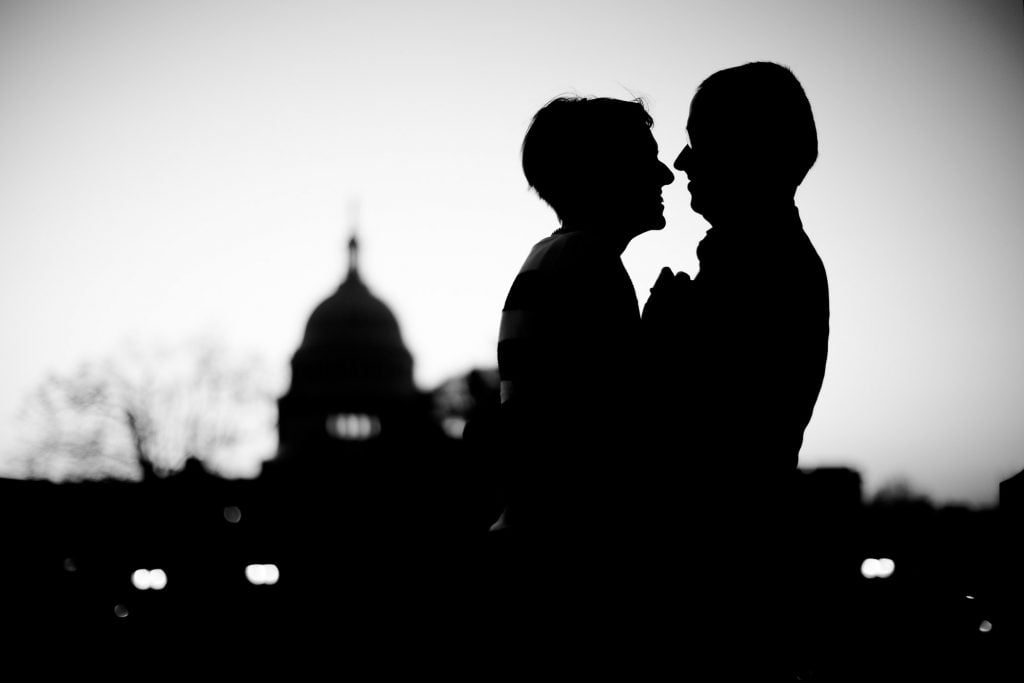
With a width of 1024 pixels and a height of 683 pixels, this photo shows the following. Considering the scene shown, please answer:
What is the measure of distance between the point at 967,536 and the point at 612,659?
941 inches

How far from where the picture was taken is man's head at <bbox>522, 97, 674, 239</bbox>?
314 centimetres

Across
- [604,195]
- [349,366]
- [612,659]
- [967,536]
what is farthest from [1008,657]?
[349,366]

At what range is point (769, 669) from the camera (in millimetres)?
2924

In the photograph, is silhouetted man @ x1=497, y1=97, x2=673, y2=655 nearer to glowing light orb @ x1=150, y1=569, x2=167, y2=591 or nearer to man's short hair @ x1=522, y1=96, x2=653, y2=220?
man's short hair @ x1=522, y1=96, x2=653, y2=220

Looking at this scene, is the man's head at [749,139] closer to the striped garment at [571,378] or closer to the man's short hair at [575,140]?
the man's short hair at [575,140]

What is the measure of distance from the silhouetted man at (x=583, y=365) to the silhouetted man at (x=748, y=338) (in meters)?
0.14

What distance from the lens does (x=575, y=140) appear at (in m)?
3.17

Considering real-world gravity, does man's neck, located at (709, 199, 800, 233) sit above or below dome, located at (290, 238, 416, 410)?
below

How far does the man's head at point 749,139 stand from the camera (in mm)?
3059

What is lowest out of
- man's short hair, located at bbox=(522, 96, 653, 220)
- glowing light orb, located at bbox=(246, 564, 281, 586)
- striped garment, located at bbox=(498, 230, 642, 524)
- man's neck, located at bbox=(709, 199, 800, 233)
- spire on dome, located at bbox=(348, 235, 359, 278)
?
glowing light orb, located at bbox=(246, 564, 281, 586)

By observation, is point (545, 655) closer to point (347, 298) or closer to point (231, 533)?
point (231, 533)

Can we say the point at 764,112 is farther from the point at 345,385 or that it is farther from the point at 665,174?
the point at 345,385

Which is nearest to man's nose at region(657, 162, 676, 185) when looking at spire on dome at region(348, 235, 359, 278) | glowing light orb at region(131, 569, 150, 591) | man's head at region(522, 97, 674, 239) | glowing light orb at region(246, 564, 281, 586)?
man's head at region(522, 97, 674, 239)

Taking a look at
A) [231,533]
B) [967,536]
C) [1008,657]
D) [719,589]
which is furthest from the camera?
[231,533]
